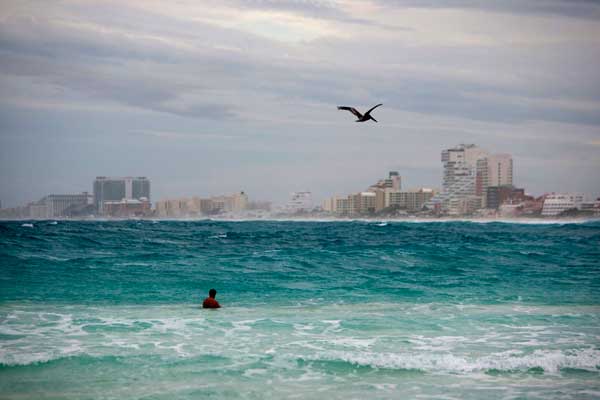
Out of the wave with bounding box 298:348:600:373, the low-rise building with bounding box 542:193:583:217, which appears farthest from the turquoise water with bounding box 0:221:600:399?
the low-rise building with bounding box 542:193:583:217

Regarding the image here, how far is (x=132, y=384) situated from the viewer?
1008 centimetres

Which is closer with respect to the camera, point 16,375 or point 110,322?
point 16,375

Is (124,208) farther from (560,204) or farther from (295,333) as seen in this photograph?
(295,333)

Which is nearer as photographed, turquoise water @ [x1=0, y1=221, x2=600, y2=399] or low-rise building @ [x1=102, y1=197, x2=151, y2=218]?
turquoise water @ [x1=0, y1=221, x2=600, y2=399]

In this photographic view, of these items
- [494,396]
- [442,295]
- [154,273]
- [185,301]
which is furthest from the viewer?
[154,273]

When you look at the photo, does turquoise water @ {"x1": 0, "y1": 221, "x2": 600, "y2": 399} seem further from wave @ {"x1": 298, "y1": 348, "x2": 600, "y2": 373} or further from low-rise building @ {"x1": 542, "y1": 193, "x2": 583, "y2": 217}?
low-rise building @ {"x1": 542, "y1": 193, "x2": 583, "y2": 217}

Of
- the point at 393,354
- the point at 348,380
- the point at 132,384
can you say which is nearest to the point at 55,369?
the point at 132,384

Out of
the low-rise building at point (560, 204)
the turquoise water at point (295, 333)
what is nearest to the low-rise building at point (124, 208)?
the low-rise building at point (560, 204)

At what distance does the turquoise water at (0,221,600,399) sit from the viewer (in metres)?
10.2

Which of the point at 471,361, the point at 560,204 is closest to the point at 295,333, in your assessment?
the point at 471,361

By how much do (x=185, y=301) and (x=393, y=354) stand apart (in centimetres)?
793

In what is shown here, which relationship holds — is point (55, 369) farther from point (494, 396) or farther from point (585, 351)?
point (585, 351)

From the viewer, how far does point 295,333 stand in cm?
1361

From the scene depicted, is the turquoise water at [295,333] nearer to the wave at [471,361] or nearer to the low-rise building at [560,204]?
the wave at [471,361]
